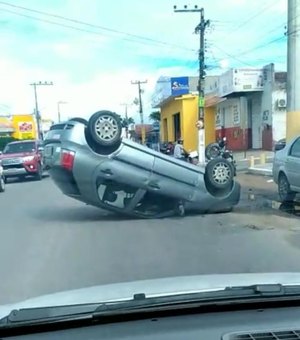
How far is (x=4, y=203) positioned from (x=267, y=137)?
2788 cm

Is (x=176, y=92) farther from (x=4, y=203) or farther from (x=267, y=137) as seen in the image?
(x=4, y=203)

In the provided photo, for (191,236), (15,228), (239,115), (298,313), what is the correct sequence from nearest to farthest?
(298,313) < (191,236) < (15,228) < (239,115)

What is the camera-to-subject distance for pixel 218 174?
13.0 meters

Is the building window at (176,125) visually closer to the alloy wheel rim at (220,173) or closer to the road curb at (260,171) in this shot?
the road curb at (260,171)

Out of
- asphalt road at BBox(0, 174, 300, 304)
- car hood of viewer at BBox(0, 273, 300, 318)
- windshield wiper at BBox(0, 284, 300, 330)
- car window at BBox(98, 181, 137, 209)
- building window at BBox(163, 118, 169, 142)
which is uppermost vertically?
windshield wiper at BBox(0, 284, 300, 330)

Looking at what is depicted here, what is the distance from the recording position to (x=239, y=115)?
49.8 metres

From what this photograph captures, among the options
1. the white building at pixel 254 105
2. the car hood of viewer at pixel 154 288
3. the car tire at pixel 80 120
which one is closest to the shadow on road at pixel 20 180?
the white building at pixel 254 105

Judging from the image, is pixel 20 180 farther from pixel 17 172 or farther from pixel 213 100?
pixel 213 100

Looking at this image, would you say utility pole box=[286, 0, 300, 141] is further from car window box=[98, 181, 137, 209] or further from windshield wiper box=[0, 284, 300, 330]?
windshield wiper box=[0, 284, 300, 330]

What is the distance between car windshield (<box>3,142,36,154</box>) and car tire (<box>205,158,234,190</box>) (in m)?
18.0

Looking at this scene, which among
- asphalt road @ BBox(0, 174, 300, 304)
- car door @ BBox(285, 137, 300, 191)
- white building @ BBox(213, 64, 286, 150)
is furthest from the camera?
white building @ BBox(213, 64, 286, 150)

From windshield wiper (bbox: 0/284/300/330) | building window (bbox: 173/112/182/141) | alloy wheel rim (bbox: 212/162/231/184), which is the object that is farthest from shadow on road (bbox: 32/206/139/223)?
building window (bbox: 173/112/182/141)

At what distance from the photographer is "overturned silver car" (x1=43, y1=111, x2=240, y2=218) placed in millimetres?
12070

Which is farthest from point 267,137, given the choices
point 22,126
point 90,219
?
point 22,126
